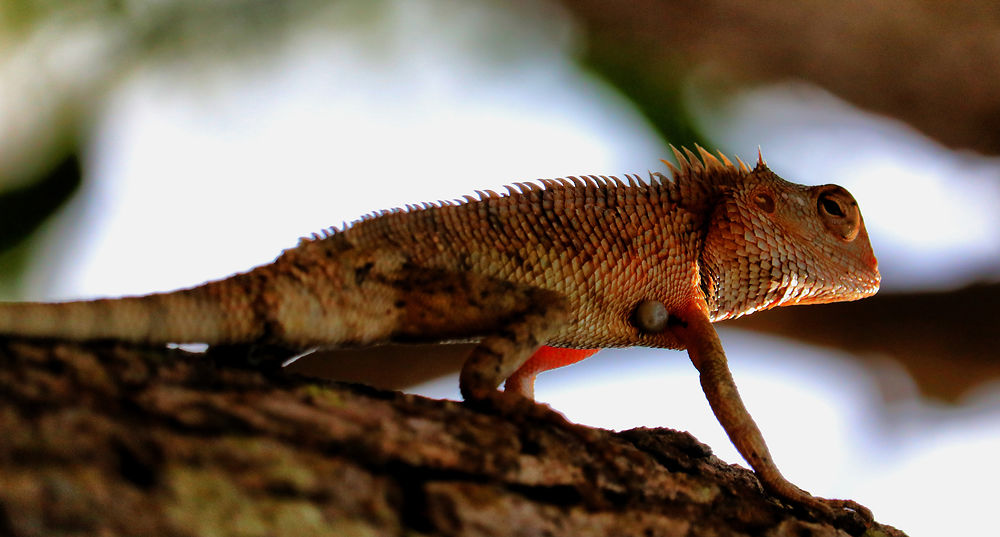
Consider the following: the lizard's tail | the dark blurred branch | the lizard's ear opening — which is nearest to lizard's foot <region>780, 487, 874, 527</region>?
the lizard's ear opening

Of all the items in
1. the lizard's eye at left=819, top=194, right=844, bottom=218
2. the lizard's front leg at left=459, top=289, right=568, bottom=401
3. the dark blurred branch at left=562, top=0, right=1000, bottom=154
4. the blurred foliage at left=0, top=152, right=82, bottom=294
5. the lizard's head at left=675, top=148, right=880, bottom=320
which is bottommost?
the lizard's front leg at left=459, top=289, right=568, bottom=401

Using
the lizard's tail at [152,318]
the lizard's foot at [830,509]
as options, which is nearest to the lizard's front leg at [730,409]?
the lizard's foot at [830,509]

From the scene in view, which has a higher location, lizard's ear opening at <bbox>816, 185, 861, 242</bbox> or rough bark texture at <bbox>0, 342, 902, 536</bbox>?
lizard's ear opening at <bbox>816, 185, 861, 242</bbox>

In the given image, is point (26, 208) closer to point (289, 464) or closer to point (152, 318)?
point (152, 318)

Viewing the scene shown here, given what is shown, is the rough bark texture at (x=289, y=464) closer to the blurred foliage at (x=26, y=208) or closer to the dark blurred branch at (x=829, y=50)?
the blurred foliage at (x=26, y=208)

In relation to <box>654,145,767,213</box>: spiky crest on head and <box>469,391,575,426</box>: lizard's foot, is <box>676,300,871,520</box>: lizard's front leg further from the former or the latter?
<box>469,391,575,426</box>: lizard's foot

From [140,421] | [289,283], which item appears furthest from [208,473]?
[289,283]
